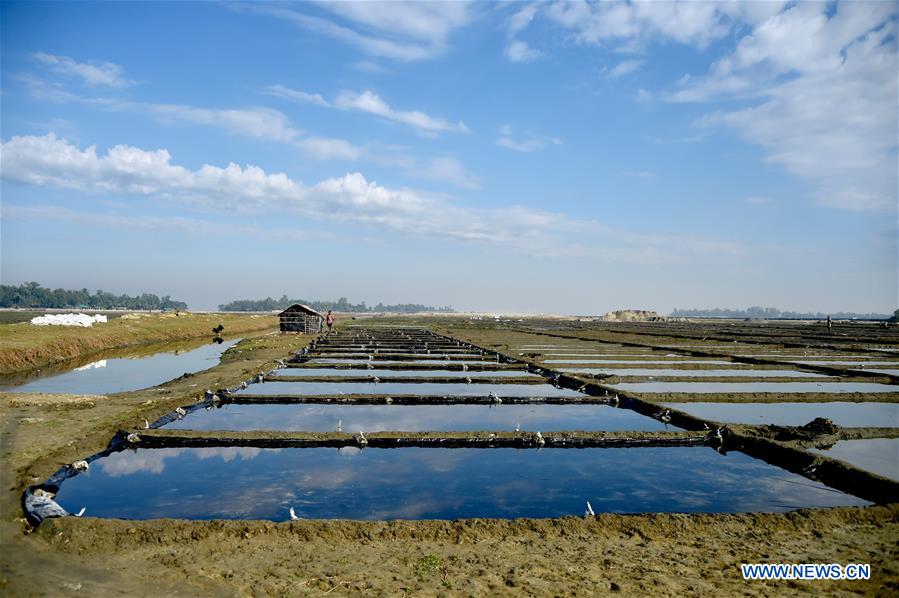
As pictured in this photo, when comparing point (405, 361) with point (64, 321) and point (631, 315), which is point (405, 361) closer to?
point (64, 321)

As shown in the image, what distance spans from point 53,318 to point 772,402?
36.8 m

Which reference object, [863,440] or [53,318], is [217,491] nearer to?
[863,440]

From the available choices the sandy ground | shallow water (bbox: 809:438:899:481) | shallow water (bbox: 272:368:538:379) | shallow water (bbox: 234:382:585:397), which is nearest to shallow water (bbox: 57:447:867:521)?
the sandy ground

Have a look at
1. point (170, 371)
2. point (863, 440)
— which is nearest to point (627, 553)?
point (863, 440)

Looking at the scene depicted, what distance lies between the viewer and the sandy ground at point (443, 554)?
3959 mm

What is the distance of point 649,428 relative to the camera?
9586mm

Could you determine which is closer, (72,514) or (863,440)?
(72,514)

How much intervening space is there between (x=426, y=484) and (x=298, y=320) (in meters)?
31.5

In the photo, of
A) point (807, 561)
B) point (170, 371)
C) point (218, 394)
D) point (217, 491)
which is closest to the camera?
point (807, 561)

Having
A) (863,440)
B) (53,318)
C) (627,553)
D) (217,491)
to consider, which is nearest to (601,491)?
(627,553)

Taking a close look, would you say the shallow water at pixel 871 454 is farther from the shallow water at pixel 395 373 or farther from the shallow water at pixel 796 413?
the shallow water at pixel 395 373

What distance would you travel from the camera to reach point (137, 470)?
22.9 feet

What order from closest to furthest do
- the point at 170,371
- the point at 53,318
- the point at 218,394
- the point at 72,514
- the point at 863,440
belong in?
the point at 72,514
the point at 863,440
the point at 218,394
the point at 170,371
the point at 53,318

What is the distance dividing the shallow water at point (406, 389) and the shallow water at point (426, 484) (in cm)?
512
